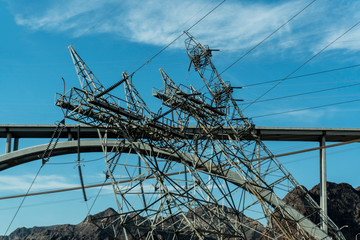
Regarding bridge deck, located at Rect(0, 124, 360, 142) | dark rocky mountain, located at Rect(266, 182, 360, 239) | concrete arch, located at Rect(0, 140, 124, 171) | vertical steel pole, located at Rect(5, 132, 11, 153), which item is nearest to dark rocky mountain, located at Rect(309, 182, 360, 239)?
dark rocky mountain, located at Rect(266, 182, 360, 239)

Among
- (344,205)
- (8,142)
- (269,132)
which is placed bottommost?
(269,132)

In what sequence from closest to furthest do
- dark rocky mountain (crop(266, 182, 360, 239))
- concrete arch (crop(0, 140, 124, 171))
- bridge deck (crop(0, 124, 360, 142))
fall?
concrete arch (crop(0, 140, 124, 171)) → bridge deck (crop(0, 124, 360, 142)) → dark rocky mountain (crop(266, 182, 360, 239))

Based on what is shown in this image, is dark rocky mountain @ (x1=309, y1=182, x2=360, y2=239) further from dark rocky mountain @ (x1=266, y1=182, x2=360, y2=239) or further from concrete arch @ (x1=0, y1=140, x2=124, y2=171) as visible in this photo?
concrete arch @ (x1=0, y1=140, x2=124, y2=171)

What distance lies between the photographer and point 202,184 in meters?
32.7

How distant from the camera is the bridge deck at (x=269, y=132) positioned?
160ft

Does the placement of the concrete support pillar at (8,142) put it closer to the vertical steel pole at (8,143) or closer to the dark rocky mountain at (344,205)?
the vertical steel pole at (8,143)

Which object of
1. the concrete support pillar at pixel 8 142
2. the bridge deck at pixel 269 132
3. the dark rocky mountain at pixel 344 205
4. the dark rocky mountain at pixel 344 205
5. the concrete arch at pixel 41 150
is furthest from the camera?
the dark rocky mountain at pixel 344 205

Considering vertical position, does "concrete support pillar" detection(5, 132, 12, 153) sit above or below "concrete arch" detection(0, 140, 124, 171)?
above

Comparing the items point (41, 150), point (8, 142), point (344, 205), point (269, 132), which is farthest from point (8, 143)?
point (344, 205)

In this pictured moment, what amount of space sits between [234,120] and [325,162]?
13.9m

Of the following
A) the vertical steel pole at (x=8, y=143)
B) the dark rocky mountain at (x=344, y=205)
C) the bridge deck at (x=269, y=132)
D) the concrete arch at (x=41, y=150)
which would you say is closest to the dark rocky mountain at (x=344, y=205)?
the dark rocky mountain at (x=344, y=205)

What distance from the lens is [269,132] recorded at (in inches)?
1999

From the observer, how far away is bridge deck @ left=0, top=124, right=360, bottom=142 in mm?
48750

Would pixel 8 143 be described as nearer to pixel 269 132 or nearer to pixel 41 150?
pixel 41 150
